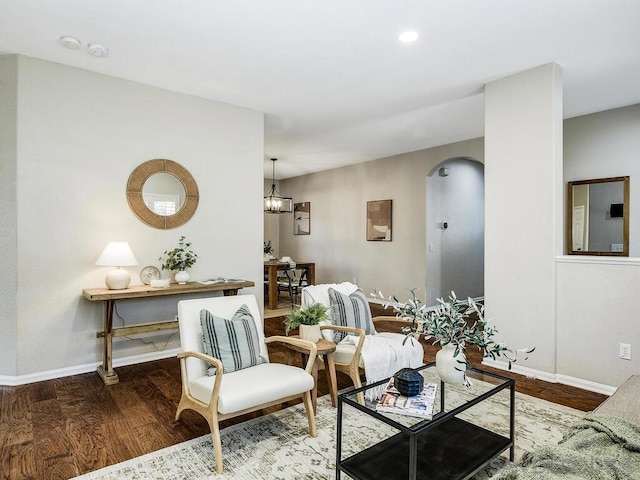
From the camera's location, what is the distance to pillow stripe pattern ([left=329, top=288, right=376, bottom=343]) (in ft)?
10.4

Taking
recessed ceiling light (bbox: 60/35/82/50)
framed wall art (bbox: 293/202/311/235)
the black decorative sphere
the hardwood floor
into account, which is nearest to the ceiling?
recessed ceiling light (bbox: 60/35/82/50)

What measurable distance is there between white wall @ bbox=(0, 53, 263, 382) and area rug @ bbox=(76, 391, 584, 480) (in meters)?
1.90

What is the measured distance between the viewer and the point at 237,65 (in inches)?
138

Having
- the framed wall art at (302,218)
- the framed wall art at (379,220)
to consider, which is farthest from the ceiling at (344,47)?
the framed wall art at (302,218)

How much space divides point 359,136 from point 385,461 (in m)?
4.83

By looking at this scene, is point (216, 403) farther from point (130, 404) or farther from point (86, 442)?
point (130, 404)

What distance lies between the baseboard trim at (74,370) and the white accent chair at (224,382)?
1.54 meters

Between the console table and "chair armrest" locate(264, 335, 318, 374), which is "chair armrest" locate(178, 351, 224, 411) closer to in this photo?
"chair armrest" locate(264, 335, 318, 374)

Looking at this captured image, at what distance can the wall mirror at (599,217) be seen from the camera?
4445 millimetres

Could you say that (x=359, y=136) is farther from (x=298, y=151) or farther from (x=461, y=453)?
(x=461, y=453)

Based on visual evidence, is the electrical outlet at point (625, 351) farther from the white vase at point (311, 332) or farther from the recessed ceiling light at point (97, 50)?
the recessed ceiling light at point (97, 50)

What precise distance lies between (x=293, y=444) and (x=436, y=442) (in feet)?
2.72

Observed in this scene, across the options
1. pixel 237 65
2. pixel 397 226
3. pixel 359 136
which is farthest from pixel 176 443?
pixel 397 226

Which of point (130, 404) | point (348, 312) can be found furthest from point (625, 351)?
point (130, 404)
